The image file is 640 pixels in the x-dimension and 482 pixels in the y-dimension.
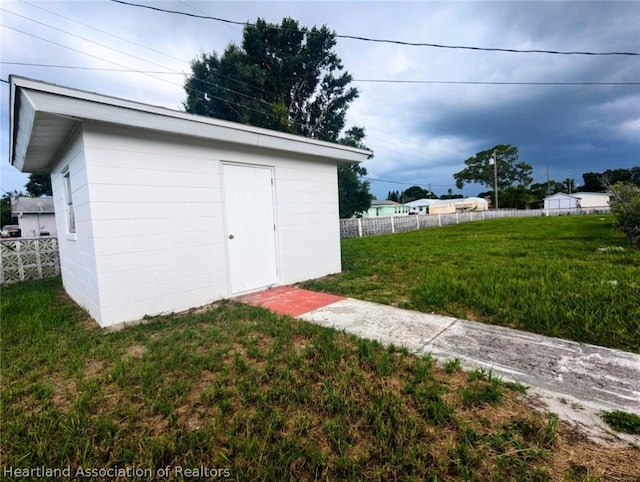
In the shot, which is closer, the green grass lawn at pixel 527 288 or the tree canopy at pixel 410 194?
the green grass lawn at pixel 527 288

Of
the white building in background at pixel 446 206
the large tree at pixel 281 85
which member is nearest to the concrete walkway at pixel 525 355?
the large tree at pixel 281 85

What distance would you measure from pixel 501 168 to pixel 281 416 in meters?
65.4

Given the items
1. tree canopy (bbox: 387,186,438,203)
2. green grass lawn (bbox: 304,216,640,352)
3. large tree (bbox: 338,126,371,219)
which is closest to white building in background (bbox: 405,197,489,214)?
tree canopy (bbox: 387,186,438,203)

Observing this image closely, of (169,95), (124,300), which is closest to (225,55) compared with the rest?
(169,95)

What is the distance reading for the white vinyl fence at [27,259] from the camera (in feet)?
21.4

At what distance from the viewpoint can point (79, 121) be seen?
3141 millimetres

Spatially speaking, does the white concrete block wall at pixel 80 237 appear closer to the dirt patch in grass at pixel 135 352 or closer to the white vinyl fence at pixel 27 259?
the dirt patch in grass at pixel 135 352

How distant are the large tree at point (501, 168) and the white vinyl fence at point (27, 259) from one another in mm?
61291

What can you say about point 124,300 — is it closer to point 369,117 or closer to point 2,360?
point 2,360

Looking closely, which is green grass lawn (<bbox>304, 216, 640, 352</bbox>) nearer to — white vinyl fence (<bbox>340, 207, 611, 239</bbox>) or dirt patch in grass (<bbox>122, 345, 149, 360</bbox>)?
dirt patch in grass (<bbox>122, 345, 149, 360</bbox>)

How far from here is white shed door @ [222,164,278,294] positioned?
14.4 feet

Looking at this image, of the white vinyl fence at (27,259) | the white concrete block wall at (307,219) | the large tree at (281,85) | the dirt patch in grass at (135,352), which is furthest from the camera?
the large tree at (281,85)

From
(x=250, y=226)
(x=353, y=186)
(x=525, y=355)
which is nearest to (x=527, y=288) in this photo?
(x=525, y=355)

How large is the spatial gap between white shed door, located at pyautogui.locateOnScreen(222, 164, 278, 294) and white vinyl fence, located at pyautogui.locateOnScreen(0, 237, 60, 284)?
19.7ft
